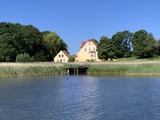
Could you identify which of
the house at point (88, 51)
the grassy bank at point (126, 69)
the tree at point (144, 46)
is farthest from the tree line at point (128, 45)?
the grassy bank at point (126, 69)

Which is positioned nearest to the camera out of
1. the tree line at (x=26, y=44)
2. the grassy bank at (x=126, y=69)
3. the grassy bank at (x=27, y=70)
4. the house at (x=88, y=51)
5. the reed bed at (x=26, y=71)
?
the grassy bank at (x=126, y=69)

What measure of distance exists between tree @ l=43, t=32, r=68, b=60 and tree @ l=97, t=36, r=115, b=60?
72.3 feet

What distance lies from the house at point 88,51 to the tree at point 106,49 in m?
12.4

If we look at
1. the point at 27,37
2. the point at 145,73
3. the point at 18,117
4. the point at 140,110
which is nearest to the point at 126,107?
the point at 140,110

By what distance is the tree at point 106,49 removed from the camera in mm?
97688

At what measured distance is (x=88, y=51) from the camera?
113188 millimetres

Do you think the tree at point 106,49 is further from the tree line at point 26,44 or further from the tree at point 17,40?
the tree at point 17,40

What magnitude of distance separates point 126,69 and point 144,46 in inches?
1339

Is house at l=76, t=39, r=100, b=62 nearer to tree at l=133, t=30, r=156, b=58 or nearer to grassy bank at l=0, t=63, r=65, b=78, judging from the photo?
tree at l=133, t=30, r=156, b=58

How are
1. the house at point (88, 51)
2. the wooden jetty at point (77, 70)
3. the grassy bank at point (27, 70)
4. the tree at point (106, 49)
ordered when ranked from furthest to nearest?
the house at point (88, 51) < the tree at point (106, 49) < the wooden jetty at point (77, 70) < the grassy bank at point (27, 70)

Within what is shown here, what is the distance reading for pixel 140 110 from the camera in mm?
25078

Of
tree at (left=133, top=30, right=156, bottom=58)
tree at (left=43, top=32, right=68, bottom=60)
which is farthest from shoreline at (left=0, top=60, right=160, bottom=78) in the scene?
tree at (left=43, top=32, right=68, bottom=60)

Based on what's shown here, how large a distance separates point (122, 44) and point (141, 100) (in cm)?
7866

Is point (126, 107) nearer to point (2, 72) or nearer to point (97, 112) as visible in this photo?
point (97, 112)
